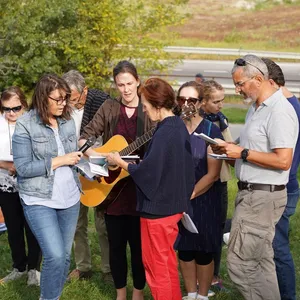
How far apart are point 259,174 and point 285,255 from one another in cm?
82

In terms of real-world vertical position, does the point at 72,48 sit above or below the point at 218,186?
above

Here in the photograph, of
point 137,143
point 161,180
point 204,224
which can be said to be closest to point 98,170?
point 137,143

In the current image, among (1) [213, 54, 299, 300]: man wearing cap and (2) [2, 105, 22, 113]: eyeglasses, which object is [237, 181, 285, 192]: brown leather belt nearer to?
(1) [213, 54, 299, 300]: man wearing cap

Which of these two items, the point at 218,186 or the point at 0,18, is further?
the point at 0,18

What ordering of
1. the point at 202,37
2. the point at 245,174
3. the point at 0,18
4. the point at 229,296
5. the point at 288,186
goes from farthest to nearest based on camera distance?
the point at 202,37 < the point at 0,18 < the point at 229,296 < the point at 288,186 < the point at 245,174

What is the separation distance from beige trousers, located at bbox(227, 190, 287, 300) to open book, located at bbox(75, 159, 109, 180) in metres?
1.03

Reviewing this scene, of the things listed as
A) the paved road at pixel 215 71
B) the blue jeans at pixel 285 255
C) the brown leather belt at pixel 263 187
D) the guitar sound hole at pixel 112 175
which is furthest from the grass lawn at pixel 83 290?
the paved road at pixel 215 71

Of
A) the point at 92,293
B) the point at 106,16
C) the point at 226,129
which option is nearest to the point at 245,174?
the point at 226,129

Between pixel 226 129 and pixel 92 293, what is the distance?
1852mm

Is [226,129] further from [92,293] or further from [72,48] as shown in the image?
[72,48]

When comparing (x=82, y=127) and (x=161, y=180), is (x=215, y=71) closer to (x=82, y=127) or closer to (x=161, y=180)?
(x=82, y=127)

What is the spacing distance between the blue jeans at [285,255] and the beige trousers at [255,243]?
264 mm

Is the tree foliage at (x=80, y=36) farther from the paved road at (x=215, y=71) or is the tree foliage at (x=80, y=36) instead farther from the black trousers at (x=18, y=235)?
the black trousers at (x=18, y=235)

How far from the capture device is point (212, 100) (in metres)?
5.91
